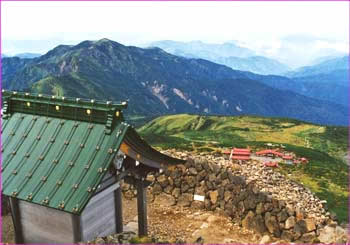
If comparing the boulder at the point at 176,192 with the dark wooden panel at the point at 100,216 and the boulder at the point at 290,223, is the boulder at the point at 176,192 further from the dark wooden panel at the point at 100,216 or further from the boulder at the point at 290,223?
the dark wooden panel at the point at 100,216

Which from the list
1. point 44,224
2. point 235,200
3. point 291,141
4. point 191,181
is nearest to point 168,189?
point 191,181

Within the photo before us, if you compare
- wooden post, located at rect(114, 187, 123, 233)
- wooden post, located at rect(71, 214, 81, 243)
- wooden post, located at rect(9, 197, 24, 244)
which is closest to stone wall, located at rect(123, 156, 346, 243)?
wooden post, located at rect(114, 187, 123, 233)

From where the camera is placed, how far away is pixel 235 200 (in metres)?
22.0

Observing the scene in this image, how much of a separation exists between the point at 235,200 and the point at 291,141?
62246 mm

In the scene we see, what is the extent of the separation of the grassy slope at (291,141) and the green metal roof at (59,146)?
54.2 feet

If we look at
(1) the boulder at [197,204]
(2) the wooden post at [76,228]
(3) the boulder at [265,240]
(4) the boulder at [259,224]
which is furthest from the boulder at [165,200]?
(2) the wooden post at [76,228]

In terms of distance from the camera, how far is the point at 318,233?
1856 centimetres

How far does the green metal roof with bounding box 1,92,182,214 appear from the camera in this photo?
41.2 feet

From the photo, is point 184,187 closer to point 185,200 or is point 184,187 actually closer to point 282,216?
point 185,200

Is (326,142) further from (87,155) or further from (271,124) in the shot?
(87,155)

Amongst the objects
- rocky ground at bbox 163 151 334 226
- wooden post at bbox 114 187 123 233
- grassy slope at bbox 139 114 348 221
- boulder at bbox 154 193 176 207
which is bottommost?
grassy slope at bbox 139 114 348 221

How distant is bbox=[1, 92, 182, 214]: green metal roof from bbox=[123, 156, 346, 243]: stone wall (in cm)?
827

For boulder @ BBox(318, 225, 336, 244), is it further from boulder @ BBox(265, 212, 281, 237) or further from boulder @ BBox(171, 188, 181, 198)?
boulder @ BBox(171, 188, 181, 198)

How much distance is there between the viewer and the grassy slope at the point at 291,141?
2943cm
